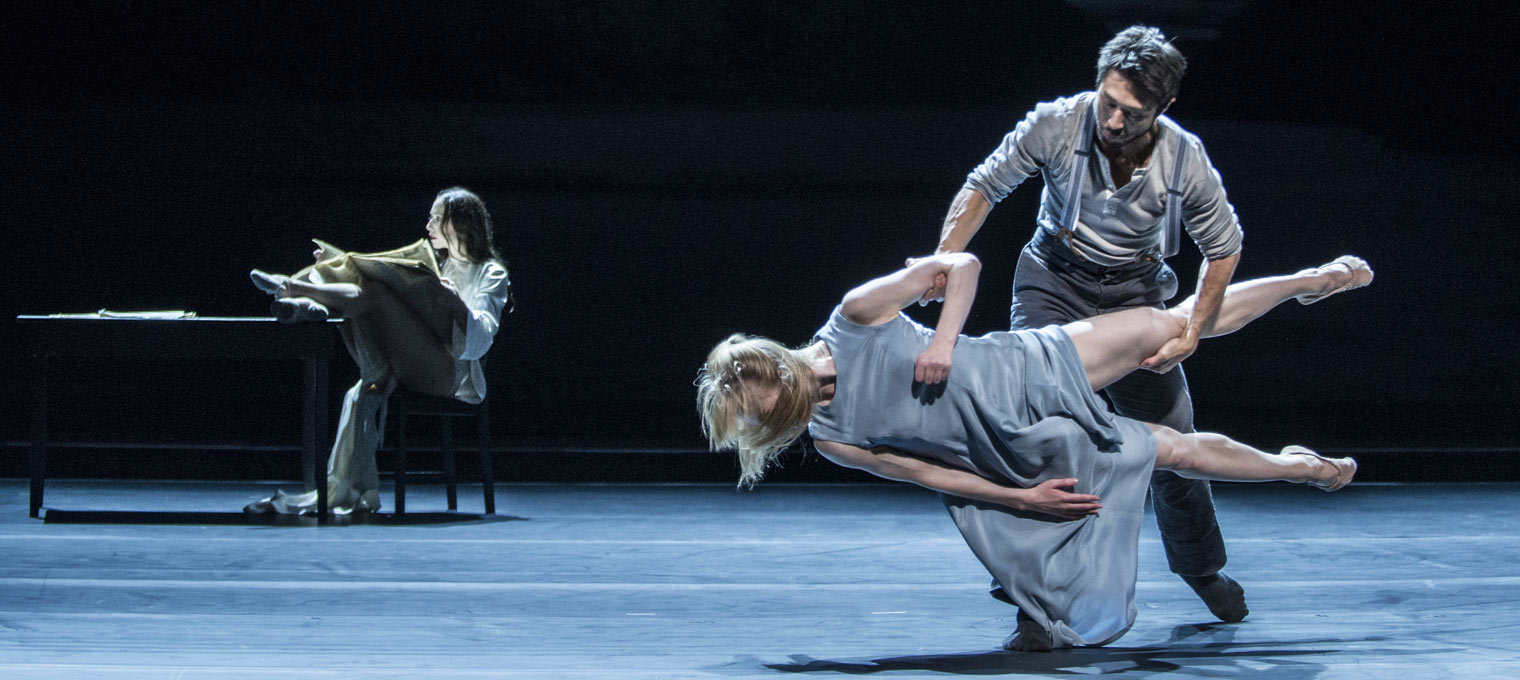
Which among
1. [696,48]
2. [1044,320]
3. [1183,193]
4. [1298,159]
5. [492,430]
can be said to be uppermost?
[696,48]

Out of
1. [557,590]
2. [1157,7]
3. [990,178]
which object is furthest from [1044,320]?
[1157,7]

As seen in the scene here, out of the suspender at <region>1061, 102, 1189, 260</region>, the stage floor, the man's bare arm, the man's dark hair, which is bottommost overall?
the stage floor

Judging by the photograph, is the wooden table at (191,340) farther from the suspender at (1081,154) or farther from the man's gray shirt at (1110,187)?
the suspender at (1081,154)

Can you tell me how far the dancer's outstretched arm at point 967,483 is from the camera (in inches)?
96.0

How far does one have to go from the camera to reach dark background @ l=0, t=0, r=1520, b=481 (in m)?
5.97

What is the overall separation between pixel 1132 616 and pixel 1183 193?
793 millimetres

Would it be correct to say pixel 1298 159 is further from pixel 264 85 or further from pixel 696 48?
pixel 264 85

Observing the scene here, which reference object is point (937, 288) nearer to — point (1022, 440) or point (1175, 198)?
point (1022, 440)

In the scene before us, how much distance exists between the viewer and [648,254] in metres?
6.21

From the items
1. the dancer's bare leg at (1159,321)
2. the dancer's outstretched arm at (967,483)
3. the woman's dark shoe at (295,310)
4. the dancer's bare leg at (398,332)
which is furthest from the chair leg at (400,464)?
the dancer's bare leg at (1159,321)

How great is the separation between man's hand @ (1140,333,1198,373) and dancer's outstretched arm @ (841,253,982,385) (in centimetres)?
46

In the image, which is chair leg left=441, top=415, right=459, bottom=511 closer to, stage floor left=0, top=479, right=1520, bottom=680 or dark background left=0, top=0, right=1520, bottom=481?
stage floor left=0, top=479, right=1520, bottom=680

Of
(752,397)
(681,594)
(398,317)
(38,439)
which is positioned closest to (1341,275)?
(752,397)

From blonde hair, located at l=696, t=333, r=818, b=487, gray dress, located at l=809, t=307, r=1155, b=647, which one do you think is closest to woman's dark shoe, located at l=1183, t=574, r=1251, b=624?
gray dress, located at l=809, t=307, r=1155, b=647
